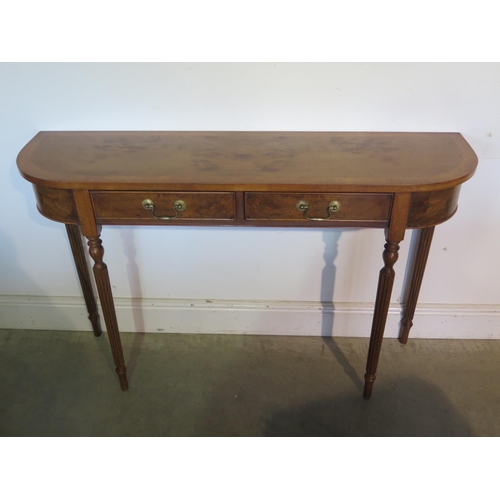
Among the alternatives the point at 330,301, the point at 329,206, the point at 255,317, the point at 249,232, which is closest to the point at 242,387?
A: the point at 255,317

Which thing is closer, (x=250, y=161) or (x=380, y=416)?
(x=250, y=161)

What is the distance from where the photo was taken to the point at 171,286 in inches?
86.2

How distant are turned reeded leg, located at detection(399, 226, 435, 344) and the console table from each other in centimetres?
37

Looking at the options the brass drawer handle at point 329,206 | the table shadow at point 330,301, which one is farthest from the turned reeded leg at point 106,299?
the table shadow at point 330,301

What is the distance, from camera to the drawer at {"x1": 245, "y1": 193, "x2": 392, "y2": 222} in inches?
57.9

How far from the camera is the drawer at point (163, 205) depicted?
4.91ft

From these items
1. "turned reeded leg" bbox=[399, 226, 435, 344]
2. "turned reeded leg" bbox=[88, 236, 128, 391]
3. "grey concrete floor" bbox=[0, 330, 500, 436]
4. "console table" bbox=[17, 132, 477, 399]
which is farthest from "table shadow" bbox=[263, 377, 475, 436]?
"turned reeded leg" bbox=[88, 236, 128, 391]

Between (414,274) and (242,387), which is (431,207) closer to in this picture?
(414,274)

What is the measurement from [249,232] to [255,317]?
0.45 m

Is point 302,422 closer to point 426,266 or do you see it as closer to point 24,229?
point 426,266

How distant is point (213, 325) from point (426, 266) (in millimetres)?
1012

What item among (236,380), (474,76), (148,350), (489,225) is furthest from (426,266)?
(148,350)

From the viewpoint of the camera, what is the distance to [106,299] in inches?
69.9

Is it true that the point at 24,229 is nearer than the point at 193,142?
No
